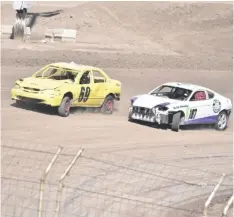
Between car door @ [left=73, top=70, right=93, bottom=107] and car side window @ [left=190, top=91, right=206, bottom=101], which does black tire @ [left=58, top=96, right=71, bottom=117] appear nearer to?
car door @ [left=73, top=70, right=93, bottom=107]

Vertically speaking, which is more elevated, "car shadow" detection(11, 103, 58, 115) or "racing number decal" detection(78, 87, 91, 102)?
"racing number decal" detection(78, 87, 91, 102)

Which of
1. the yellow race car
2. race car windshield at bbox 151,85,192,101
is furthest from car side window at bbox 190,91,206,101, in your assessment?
the yellow race car

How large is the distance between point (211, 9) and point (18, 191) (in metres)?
38.0

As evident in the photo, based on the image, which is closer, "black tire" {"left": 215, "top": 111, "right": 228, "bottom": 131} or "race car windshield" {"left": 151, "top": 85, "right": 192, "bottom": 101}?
"race car windshield" {"left": 151, "top": 85, "right": 192, "bottom": 101}

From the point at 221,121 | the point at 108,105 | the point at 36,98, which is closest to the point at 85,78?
the point at 108,105

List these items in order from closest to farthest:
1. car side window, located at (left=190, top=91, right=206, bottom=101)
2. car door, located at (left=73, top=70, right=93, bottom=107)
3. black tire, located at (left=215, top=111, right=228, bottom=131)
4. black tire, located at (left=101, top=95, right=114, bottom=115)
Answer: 1. car side window, located at (left=190, top=91, right=206, bottom=101)
2. car door, located at (left=73, top=70, right=93, bottom=107)
3. black tire, located at (left=215, top=111, right=228, bottom=131)
4. black tire, located at (left=101, top=95, right=114, bottom=115)

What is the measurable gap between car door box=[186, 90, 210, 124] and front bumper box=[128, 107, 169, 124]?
29.8 inches

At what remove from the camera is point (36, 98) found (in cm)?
1738

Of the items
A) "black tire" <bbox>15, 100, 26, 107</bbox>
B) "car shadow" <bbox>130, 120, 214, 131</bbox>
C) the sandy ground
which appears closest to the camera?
the sandy ground

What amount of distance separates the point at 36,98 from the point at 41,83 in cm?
54

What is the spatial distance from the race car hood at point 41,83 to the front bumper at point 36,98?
0.62ft

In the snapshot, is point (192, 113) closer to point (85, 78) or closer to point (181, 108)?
point (181, 108)

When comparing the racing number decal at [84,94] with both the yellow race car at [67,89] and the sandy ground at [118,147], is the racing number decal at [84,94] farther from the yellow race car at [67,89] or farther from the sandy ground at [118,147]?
the sandy ground at [118,147]

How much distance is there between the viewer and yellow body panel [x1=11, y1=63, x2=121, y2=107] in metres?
17.4
